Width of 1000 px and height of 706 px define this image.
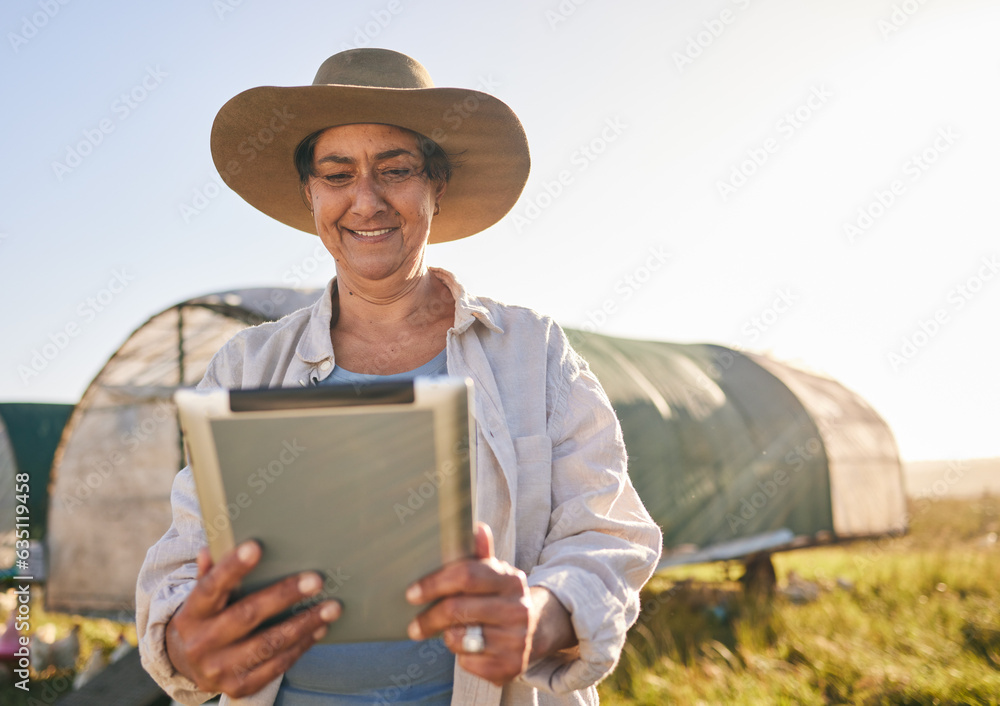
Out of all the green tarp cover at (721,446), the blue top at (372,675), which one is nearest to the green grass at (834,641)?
the green tarp cover at (721,446)

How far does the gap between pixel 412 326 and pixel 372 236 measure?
0.33 metres

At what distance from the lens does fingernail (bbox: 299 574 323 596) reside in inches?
49.7

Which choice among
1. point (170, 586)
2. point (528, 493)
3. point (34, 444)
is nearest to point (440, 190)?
point (528, 493)

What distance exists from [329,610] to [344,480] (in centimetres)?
26

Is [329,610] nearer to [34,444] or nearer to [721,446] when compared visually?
A: [721,446]

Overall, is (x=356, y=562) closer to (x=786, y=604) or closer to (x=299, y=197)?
(x=299, y=197)

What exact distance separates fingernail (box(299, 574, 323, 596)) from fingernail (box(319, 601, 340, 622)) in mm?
47

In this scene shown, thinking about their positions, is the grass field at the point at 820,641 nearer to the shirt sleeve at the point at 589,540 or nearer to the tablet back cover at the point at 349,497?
the shirt sleeve at the point at 589,540

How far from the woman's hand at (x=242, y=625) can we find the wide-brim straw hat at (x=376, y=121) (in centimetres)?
156

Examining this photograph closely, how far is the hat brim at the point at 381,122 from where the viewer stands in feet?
7.63

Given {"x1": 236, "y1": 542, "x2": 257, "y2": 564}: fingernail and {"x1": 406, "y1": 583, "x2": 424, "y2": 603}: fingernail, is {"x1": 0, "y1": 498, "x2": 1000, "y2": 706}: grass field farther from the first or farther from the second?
{"x1": 236, "y1": 542, "x2": 257, "y2": 564}: fingernail

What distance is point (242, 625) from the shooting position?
4.25 feet

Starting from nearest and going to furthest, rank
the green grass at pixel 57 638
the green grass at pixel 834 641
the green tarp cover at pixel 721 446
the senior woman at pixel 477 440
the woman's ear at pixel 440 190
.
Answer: the senior woman at pixel 477 440 → the woman's ear at pixel 440 190 → the green grass at pixel 834 641 → the green grass at pixel 57 638 → the green tarp cover at pixel 721 446

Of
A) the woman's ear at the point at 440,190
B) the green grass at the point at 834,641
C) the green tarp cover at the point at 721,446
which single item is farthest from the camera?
the green tarp cover at the point at 721,446
